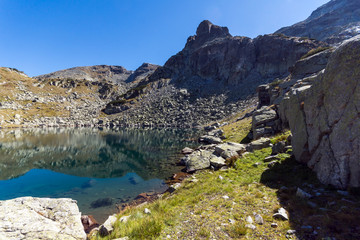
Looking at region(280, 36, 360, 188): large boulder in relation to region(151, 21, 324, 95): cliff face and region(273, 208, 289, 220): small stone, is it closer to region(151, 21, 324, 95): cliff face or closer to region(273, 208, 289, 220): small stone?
region(273, 208, 289, 220): small stone

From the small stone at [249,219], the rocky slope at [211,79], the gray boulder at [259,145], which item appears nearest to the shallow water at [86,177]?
the gray boulder at [259,145]

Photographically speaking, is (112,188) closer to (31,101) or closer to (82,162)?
(82,162)

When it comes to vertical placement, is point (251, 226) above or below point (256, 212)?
above

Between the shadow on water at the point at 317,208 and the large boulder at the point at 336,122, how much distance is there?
0.75 metres

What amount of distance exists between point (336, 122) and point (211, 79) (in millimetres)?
138287

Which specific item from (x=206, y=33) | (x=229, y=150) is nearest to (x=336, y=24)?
(x=206, y=33)

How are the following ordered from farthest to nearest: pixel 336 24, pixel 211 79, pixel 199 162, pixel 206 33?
pixel 206 33
pixel 336 24
pixel 211 79
pixel 199 162

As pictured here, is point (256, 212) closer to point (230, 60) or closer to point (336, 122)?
point (336, 122)

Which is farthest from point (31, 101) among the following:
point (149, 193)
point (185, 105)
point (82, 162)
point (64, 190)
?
point (149, 193)

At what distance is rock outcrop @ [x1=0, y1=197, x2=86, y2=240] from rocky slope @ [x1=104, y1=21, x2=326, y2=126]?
87833mm

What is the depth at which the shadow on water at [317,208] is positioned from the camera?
5613 millimetres

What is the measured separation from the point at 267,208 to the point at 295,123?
8492mm

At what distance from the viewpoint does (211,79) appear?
14075cm

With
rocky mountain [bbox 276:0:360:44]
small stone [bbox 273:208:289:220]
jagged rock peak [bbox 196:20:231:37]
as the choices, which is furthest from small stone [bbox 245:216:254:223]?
jagged rock peak [bbox 196:20:231:37]
